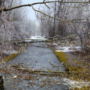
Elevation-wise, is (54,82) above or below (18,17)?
below

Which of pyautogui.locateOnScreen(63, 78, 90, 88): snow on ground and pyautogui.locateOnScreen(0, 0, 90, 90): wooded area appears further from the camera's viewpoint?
pyautogui.locateOnScreen(63, 78, 90, 88): snow on ground

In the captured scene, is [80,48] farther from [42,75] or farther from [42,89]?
[42,89]

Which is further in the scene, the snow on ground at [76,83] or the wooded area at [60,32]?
the snow on ground at [76,83]

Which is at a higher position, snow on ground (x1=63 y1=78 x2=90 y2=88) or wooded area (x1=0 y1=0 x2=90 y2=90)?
wooded area (x1=0 y1=0 x2=90 y2=90)

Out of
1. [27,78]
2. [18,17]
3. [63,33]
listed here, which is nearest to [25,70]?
[27,78]

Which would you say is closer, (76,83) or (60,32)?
(76,83)

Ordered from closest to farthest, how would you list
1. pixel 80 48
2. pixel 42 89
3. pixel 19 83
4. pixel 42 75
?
pixel 42 89 < pixel 19 83 < pixel 42 75 < pixel 80 48

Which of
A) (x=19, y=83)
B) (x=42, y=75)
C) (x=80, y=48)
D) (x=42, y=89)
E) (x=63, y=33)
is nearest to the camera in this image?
(x=42, y=89)

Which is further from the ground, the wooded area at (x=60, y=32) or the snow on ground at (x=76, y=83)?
the wooded area at (x=60, y=32)

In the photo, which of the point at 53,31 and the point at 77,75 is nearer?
the point at 77,75

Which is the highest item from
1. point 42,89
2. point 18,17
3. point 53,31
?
point 18,17

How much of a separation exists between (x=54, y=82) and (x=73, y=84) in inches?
34.0

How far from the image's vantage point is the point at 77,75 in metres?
6.96

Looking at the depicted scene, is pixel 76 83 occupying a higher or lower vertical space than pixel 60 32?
lower
